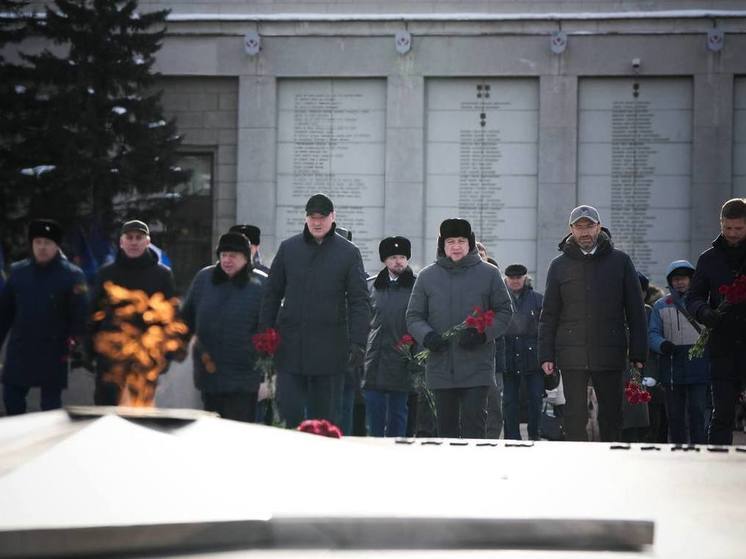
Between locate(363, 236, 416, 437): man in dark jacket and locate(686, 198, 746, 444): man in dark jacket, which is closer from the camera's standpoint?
locate(686, 198, 746, 444): man in dark jacket

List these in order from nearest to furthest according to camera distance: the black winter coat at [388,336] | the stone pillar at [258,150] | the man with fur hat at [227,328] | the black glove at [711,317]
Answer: the black glove at [711,317] → the man with fur hat at [227,328] → the black winter coat at [388,336] → the stone pillar at [258,150]

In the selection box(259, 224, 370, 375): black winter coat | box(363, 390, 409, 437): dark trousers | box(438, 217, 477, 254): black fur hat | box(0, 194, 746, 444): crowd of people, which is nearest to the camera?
box(0, 194, 746, 444): crowd of people

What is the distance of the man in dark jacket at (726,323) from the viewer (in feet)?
29.0

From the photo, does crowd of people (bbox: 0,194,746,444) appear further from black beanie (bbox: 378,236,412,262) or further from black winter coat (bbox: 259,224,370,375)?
black beanie (bbox: 378,236,412,262)

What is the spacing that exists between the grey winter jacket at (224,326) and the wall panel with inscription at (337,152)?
14547mm

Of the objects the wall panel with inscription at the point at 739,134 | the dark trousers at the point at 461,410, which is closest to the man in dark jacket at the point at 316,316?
the dark trousers at the point at 461,410

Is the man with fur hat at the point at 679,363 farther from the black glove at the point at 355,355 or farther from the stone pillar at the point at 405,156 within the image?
the stone pillar at the point at 405,156

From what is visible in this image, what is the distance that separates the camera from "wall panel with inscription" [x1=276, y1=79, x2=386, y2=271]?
24.4 m

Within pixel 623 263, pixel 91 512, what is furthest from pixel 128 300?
pixel 91 512

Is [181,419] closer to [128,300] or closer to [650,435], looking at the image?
[128,300]

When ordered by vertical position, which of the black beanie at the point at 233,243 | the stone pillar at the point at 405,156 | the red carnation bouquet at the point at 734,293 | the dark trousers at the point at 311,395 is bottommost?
the dark trousers at the point at 311,395

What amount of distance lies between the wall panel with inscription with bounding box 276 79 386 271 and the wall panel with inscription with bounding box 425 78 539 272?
3.03 ft

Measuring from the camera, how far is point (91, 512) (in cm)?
315

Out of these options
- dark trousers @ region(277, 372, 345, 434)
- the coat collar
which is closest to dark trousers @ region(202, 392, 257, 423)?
dark trousers @ region(277, 372, 345, 434)
